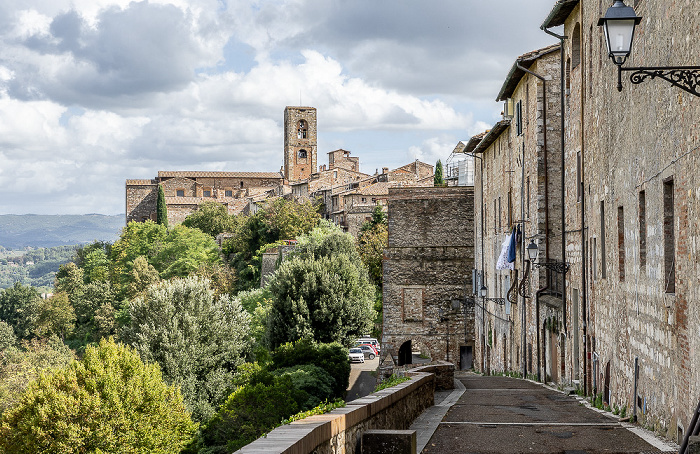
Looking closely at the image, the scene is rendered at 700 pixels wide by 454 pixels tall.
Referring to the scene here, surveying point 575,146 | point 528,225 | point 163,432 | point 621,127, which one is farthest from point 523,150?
point 163,432

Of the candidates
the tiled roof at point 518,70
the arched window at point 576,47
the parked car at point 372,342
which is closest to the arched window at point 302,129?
the parked car at point 372,342

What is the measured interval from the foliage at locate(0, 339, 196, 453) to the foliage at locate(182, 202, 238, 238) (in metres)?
62.9

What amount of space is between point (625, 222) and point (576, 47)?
7.16 m

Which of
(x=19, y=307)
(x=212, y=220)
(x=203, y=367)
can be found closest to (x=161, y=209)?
(x=212, y=220)

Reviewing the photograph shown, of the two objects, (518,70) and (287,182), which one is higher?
(287,182)

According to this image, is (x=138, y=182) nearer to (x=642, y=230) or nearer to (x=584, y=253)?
(x=584, y=253)

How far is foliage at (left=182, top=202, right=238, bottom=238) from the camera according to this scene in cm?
9325

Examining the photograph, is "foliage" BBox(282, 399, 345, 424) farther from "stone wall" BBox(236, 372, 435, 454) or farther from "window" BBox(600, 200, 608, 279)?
"window" BBox(600, 200, 608, 279)

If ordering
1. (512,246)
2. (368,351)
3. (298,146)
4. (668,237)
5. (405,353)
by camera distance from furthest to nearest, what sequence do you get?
(298,146) < (368,351) < (405,353) < (512,246) < (668,237)

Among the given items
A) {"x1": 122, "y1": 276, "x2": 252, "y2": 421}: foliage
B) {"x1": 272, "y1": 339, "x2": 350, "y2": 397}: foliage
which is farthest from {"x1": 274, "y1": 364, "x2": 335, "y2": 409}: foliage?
{"x1": 122, "y1": 276, "x2": 252, "y2": 421}: foliage

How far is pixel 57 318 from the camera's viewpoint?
77.6 metres

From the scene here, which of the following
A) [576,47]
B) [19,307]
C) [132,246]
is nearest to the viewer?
[576,47]

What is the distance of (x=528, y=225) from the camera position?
24828 millimetres

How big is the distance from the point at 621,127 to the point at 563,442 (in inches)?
239
